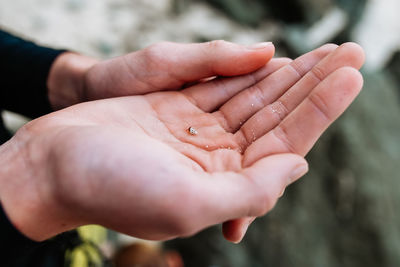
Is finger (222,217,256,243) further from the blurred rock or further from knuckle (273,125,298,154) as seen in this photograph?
the blurred rock

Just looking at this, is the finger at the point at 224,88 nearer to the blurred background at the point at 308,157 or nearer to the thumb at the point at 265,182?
the thumb at the point at 265,182

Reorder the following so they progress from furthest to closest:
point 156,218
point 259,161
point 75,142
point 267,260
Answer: point 267,260
point 259,161
point 75,142
point 156,218

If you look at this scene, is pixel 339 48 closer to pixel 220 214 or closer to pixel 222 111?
pixel 222 111

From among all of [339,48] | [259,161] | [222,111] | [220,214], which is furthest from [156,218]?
[339,48]

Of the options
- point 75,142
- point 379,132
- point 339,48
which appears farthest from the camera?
point 379,132

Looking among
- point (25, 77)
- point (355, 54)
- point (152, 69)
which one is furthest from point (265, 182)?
point (25, 77)

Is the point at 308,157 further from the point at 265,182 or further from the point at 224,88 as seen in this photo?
the point at 265,182

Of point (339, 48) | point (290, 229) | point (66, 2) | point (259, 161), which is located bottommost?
point (290, 229)

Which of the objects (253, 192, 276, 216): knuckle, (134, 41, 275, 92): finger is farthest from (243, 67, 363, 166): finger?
(134, 41, 275, 92): finger
